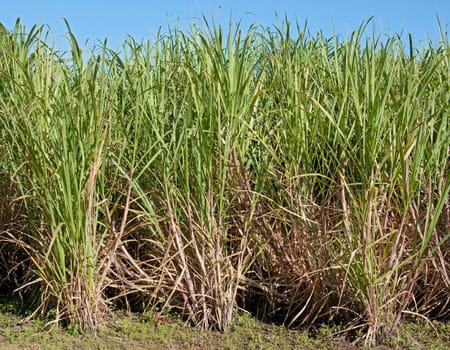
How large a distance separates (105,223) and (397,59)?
1896 mm

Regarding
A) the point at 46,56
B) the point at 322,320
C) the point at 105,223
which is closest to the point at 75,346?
the point at 105,223

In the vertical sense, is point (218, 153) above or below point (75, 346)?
above

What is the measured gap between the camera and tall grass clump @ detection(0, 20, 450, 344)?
3.17 meters

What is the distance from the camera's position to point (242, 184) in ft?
11.3

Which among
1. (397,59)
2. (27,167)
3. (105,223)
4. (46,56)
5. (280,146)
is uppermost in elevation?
(397,59)

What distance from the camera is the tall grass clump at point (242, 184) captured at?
10.4 ft

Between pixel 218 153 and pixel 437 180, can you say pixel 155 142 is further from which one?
pixel 437 180

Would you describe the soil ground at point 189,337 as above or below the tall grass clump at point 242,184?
below

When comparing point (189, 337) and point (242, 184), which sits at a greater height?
point (242, 184)

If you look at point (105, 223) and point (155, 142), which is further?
point (105, 223)

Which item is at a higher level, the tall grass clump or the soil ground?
the tall grass clump

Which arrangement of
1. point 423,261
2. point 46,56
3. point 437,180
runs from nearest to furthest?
point 423,261, point 437,180, point 46,56

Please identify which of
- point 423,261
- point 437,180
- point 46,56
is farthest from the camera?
point 46,56

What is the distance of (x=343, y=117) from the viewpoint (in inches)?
126
